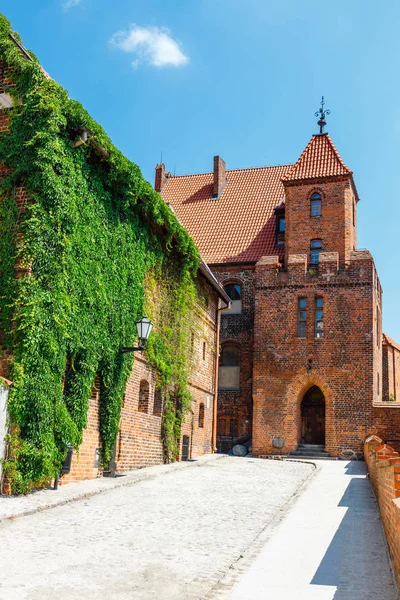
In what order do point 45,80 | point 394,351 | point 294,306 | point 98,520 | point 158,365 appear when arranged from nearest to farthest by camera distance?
point 98,520 → point 45,80 → point 158,365 → point 294,306 → point 394,351

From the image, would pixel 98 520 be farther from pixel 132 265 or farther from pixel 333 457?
pixel 333 457

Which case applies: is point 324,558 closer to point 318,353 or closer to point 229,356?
point 318,353

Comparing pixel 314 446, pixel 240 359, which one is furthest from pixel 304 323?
pixel 314 446

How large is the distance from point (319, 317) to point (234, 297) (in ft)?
15.7

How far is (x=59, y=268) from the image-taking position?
37.3 feet

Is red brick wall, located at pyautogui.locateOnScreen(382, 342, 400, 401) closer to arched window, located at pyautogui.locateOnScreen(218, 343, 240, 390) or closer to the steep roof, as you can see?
arched window, located at pyautogui.locateOnScreen(218, 343, 240, 390)

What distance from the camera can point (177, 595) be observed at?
18.8 ft

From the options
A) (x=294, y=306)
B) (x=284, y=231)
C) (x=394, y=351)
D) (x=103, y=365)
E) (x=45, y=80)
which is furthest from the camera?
(x=394, y=351)

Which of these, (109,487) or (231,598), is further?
(109,487)

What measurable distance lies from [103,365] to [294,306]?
1549cm

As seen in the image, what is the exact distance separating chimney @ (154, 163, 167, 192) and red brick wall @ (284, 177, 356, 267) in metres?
10.7

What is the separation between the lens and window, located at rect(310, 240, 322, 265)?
2864 cm

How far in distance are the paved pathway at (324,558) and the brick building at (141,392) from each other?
4.49 metres

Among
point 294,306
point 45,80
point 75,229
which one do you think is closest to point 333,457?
point 294,306
